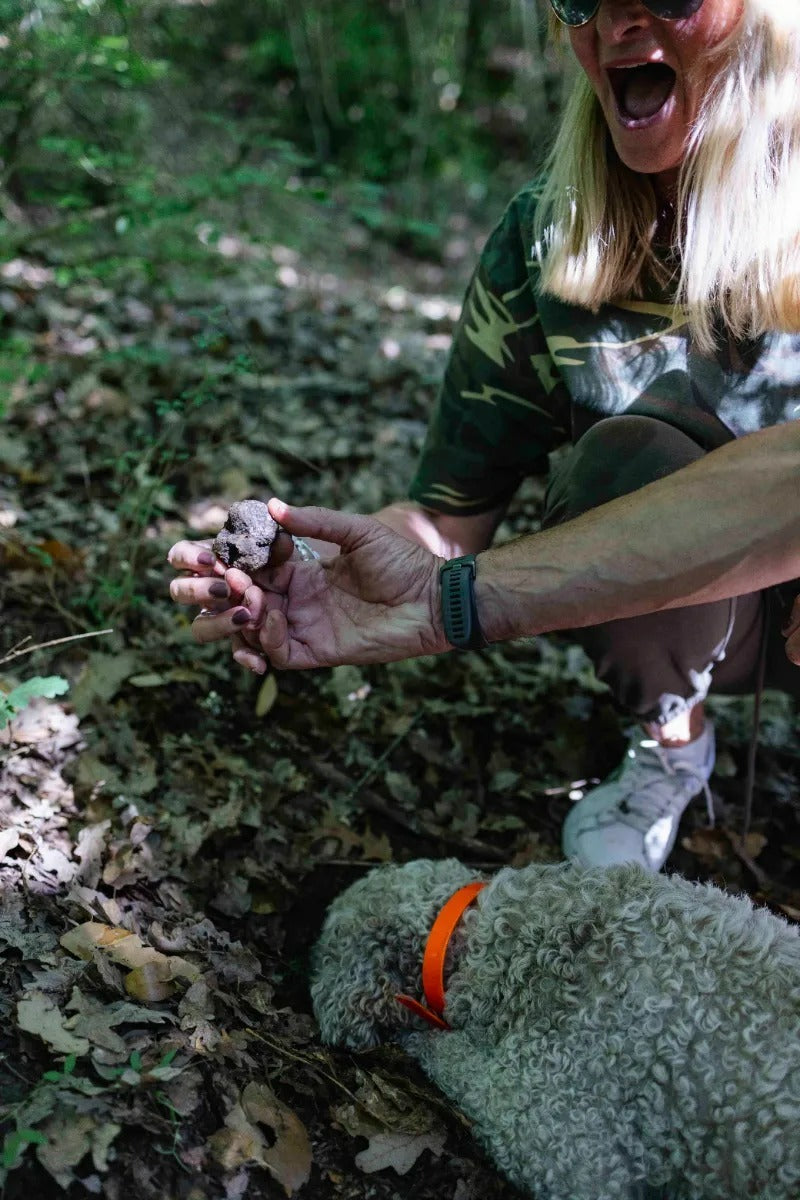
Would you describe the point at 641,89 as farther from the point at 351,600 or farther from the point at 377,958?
the point at 377,958

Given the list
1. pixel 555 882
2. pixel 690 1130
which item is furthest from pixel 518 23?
pixel 690 1130

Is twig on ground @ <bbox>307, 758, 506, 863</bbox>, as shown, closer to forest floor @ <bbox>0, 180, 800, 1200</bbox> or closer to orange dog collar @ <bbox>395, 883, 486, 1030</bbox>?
→ forest floor @ <bbox>0, 180, 800, 1200</bbox>

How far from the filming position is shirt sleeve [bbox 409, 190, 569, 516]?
308cm

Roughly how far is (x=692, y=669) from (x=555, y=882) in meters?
0.87

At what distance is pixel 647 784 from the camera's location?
3271 mm


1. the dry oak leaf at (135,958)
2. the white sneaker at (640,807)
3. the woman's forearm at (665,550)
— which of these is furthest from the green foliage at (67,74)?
the white sneaker at (640,807)

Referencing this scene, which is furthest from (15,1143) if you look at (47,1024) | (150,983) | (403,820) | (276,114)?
(276,114)

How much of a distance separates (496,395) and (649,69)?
1.01 meters

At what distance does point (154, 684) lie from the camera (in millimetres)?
3428

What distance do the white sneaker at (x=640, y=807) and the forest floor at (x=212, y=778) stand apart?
0.20m

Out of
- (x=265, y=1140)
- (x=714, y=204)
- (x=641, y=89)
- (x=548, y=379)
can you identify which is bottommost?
(x=265, y=1140)

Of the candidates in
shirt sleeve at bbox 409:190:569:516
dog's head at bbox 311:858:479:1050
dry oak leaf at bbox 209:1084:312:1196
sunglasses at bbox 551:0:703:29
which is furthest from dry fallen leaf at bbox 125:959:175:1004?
sunglasses at bbox 551:0:703:29

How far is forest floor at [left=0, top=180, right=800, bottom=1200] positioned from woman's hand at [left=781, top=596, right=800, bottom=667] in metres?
0.86

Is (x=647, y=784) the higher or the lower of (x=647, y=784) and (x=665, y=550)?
the lower
